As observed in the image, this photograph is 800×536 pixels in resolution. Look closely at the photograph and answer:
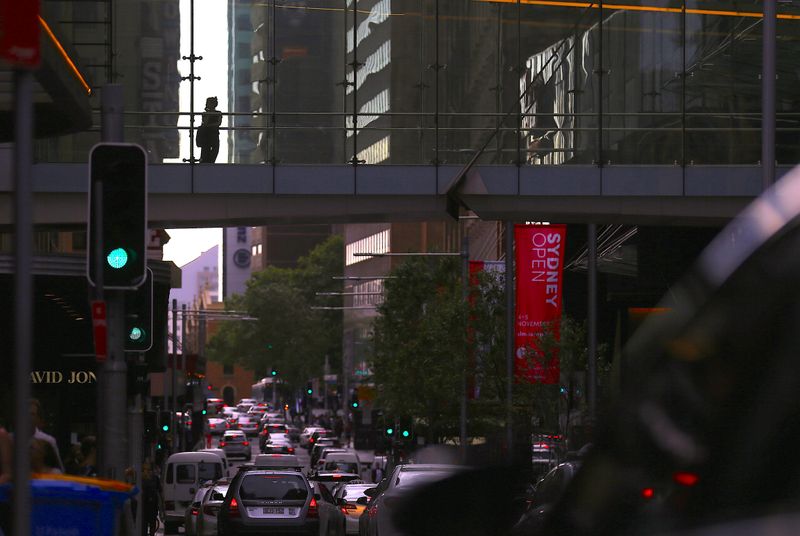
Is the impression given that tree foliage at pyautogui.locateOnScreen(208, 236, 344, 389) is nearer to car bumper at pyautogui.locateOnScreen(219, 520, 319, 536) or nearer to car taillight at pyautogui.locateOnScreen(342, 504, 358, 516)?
car taillight at pyautogui.locateOnScreen(342, 504, 358, 516)

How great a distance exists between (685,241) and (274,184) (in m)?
16.5

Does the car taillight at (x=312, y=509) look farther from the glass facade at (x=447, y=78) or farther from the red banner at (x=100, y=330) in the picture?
the red banner at (x=100, y=330)

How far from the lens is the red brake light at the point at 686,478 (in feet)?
7.86

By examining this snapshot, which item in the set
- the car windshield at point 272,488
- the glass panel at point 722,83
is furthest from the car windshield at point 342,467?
the car windshield at point 272,488

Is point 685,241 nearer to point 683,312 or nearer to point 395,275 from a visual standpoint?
point 395,275

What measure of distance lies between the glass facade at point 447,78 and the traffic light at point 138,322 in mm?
14670

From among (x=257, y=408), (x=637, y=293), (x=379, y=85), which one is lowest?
(x=257, y=408)

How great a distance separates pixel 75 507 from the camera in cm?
1090

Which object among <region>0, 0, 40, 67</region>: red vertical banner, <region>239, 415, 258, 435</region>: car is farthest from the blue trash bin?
<region>239, 415, 258, 435</region>: car

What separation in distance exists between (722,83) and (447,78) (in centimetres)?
548

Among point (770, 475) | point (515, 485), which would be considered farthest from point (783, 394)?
point (515, 485)

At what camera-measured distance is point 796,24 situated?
33.4 meters

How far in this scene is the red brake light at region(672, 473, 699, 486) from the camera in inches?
94.3

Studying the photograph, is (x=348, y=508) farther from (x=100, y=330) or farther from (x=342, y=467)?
(x=100, y=330)
